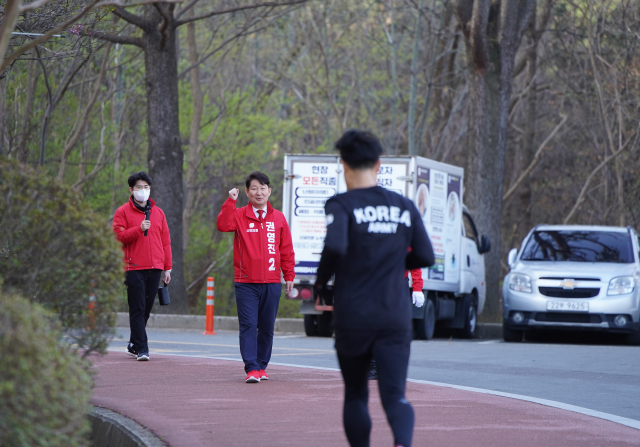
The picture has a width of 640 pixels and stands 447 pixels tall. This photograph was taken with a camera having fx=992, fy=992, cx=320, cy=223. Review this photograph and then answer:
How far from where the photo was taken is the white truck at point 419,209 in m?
15.5

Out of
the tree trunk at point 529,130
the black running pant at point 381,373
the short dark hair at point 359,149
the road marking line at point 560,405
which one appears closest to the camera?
the black running pant at point 381,373

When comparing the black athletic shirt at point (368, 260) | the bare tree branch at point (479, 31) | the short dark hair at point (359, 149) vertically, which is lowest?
the black athletic shirt at point (368, 260)

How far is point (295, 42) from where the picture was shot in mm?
33438

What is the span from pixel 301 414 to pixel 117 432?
1.34 metres

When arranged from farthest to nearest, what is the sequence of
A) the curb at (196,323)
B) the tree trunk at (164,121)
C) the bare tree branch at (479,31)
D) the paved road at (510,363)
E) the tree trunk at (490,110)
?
the tree trunk at (490,110) → the bare tree branch at (479,31) → the tree trunk at (164,121) → the curb at (196,323) → the paved road at (510,363)

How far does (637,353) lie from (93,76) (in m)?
16.0

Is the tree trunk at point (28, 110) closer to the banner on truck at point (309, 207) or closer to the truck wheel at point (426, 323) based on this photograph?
the banner on truck at point (309, 207)

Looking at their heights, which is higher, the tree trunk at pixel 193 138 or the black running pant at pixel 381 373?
the tree trunk at pixel 193 138

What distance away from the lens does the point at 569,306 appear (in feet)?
50.0

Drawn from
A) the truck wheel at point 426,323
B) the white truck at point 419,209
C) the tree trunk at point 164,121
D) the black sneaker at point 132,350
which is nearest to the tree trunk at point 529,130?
the white truck at point 419,209

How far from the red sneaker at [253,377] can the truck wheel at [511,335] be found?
828 cm

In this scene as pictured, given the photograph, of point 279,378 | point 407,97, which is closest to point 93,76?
point 407,97

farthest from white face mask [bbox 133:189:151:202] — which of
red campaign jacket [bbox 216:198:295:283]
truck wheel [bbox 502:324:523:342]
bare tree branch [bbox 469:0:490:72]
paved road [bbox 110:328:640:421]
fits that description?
bare tree branch [bbox 469:0:490:72]

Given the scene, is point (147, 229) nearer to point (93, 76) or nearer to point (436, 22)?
point (93, 76)
